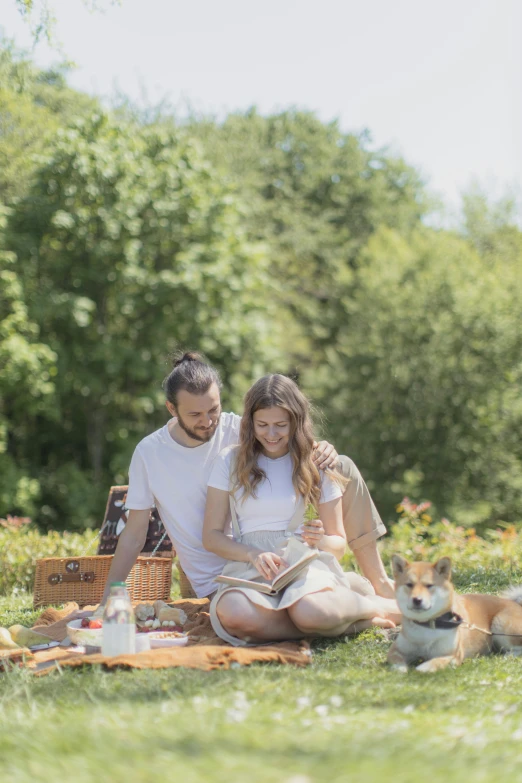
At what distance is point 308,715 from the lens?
2.82m

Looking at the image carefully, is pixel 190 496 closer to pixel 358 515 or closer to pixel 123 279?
pixel 358 515

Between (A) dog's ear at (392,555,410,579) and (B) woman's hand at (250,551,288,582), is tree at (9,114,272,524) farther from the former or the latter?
(A) dog's ear at (392,555,410,579)

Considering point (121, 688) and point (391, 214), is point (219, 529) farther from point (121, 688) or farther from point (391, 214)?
point (391, 214)

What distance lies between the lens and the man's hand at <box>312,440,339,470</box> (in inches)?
181

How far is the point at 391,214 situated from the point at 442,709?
19842 millimetres

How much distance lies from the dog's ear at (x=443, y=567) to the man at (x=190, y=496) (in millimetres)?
1119

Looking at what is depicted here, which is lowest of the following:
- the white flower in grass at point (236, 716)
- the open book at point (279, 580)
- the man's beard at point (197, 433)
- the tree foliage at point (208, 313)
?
the white flower in grass at point (236, 716)

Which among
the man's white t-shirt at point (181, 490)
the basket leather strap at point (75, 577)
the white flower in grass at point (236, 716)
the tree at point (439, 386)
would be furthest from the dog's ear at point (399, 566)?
the tree at point (439, 386)

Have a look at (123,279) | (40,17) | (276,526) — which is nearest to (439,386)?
(123,279)

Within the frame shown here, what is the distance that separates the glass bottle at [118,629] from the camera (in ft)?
12.3

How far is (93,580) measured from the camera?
19.5 ft

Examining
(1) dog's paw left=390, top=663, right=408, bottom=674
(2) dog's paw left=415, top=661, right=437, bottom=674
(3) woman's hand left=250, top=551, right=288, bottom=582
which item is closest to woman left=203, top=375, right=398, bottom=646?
(3) woman's hand left=250, top=551, right=288, bottom=582

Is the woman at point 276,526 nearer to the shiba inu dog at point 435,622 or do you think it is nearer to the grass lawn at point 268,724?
the grass lawn at point 268,724

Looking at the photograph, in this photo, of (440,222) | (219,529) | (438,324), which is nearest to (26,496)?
(438,324)
